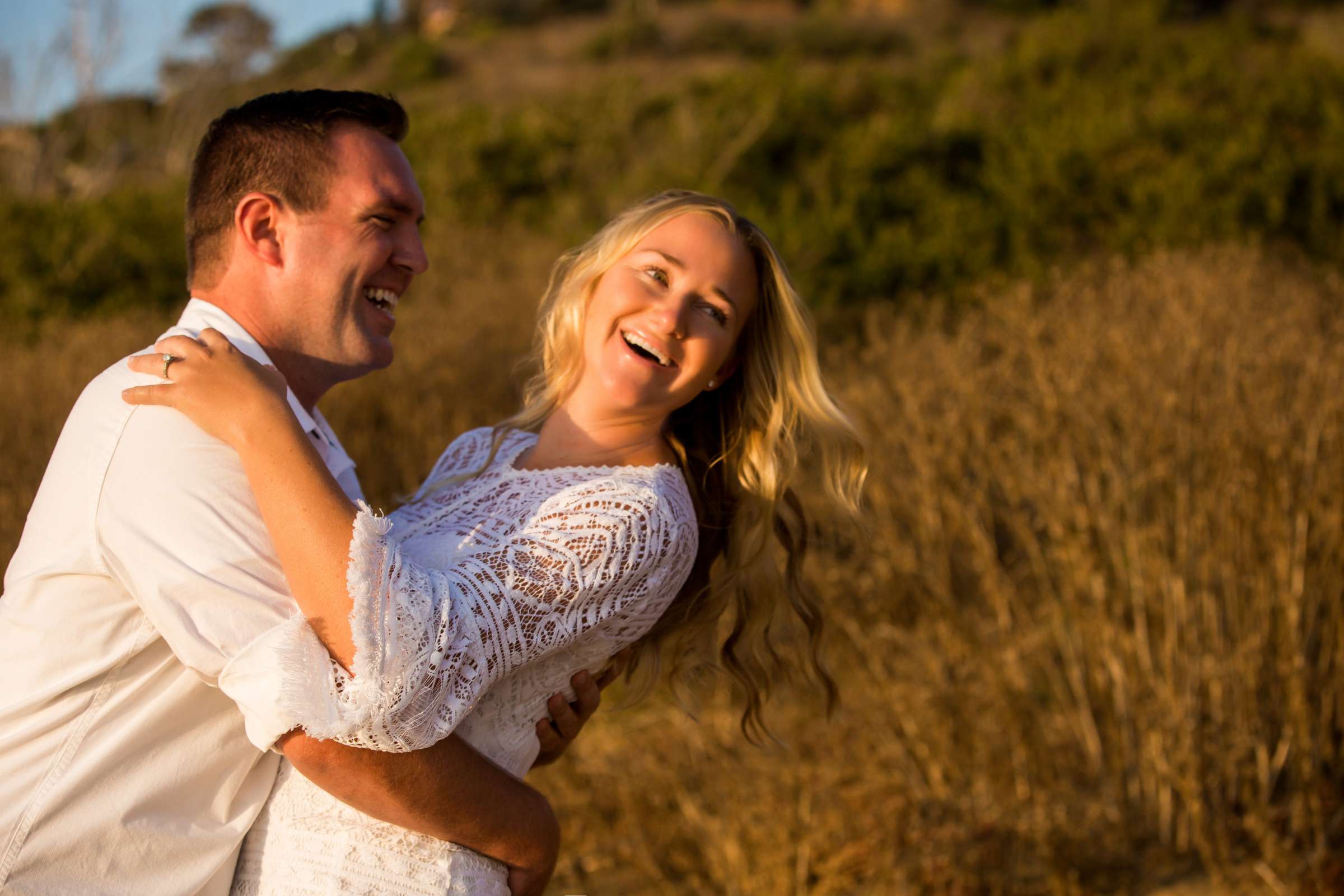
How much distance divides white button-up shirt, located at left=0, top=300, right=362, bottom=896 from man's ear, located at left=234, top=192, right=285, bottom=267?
1.62 feet

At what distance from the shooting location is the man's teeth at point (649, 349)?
2322 millimetres

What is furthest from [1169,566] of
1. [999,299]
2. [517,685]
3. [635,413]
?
[517,685]

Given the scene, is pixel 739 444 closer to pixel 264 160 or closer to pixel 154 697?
pixel 264 160

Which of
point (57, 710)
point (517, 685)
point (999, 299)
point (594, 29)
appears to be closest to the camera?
point (57, 710)

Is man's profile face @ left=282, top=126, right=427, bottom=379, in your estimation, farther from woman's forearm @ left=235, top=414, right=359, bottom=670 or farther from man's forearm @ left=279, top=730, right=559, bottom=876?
man's forearm @ left=279, top=730, right=559, bottom=876

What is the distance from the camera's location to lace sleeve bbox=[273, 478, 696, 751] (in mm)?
1625

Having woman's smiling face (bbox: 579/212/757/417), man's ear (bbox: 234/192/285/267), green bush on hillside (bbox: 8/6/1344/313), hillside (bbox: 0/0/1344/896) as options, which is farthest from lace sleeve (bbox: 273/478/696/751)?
green bush on hillside (bbox: 8/6/1344/313)

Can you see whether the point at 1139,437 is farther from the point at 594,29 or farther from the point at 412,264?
the point at 594,29

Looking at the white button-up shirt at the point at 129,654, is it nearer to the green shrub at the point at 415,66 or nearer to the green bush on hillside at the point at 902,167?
the green bush on hillside at the point at 902,167

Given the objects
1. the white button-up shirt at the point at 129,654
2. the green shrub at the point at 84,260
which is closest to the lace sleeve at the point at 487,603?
the white button-up shirt at the point at 129,654

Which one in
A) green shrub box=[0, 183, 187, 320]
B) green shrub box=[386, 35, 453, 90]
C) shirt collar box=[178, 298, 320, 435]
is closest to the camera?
shirt collar box=[178, 298, 320, 435]

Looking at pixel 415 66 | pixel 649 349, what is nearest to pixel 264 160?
pixel 649 349

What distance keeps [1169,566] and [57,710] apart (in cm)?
359

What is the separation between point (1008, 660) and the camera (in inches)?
173
